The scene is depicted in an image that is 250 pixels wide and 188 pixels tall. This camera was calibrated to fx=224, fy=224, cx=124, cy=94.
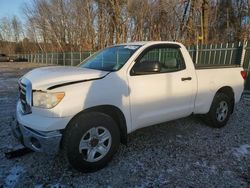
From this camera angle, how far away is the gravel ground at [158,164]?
9.58 ft

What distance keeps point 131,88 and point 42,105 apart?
1263mm

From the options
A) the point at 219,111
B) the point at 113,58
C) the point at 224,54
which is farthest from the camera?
the point at 224,54

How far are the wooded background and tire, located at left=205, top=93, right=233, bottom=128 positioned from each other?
425 inches

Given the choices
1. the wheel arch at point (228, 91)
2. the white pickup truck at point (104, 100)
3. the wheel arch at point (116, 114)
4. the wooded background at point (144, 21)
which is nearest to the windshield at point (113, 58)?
the white pickup truck at point (104, 100)

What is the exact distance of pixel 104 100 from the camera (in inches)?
121

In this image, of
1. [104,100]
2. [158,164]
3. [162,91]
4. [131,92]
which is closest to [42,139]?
[104,100]

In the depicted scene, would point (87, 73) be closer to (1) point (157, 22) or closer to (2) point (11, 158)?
(2) point (11, 158)

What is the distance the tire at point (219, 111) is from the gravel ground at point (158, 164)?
267 mm

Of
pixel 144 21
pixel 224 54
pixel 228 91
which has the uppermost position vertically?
pixel 144 21

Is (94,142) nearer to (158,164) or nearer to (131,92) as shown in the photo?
(131,92)

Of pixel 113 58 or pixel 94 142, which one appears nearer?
pixel 94 142

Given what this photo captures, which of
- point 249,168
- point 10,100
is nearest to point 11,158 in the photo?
point 249,168

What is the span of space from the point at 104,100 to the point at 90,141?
1.94 ft

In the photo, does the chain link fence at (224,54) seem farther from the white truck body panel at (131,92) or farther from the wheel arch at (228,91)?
the white truck body panel at (131,92)
